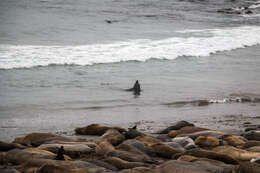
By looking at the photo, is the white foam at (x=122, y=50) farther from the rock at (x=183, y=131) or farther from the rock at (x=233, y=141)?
the rock at (x=233, y=141)

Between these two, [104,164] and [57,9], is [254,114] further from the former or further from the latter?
[57,9]

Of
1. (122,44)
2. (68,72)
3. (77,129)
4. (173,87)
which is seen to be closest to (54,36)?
(122,44)

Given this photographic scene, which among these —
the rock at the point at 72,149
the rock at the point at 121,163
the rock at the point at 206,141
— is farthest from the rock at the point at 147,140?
the rock at the point at 121,163

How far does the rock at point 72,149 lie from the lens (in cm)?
815

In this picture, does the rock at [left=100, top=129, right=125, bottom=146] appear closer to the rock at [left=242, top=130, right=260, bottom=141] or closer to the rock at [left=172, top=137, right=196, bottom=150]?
the rock at [left=172, top=137, right=196, bottom=150]

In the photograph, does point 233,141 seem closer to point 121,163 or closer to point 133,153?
point 133,153

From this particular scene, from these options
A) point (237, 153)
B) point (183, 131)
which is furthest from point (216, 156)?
point (183, 131)

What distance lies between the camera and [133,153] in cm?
802

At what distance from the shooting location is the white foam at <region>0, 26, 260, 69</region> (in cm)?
2028

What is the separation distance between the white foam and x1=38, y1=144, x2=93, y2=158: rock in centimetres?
1081

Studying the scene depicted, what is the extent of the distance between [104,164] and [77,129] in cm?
390

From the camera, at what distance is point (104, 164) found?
708 centimetres

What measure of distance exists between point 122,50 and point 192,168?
17.2m

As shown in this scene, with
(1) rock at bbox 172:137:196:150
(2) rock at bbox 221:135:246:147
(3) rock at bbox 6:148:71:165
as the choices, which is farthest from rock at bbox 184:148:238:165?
(3) rock at bbox 6:148:71:165
